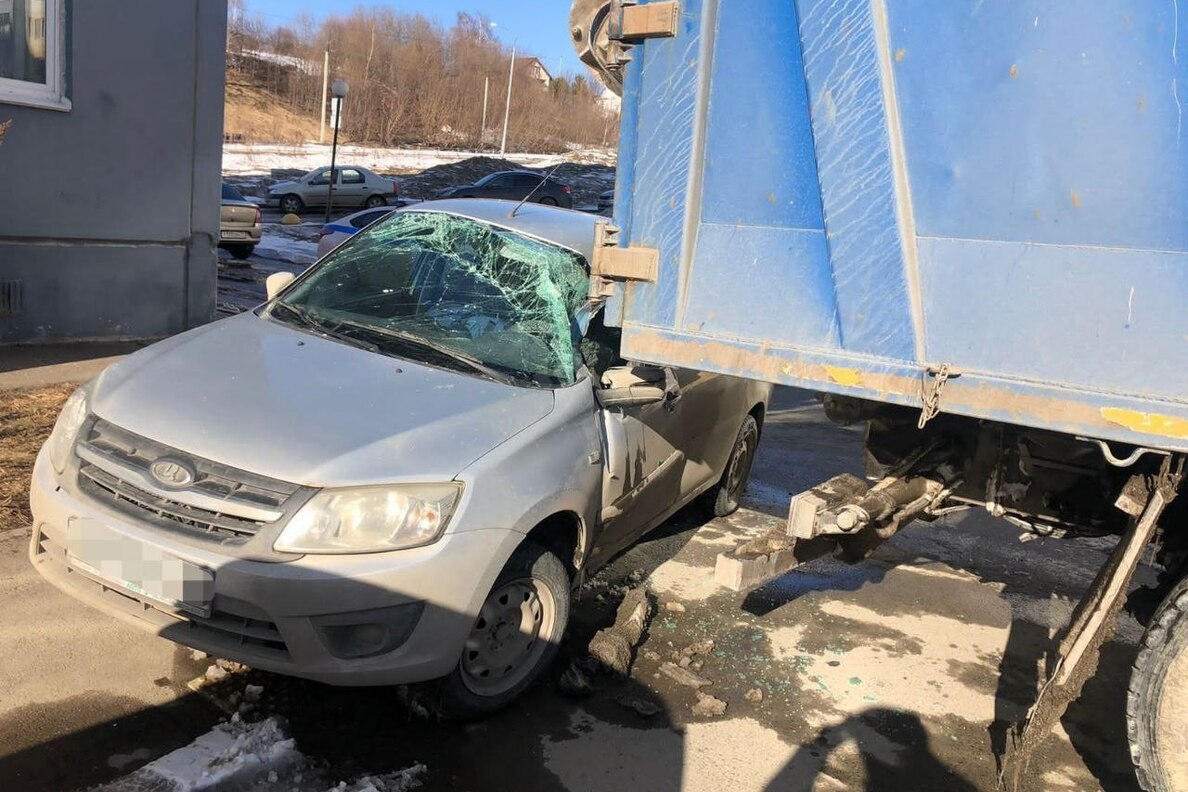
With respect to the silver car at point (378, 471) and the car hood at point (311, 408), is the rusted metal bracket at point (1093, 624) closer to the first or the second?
the silver car at point (378, 471)

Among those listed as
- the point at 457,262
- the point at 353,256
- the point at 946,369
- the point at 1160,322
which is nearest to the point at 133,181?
the point at 353,256

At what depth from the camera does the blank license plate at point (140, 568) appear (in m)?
2.81

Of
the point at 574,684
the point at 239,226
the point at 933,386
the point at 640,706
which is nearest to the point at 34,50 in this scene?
the point at 574,684

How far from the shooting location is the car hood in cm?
293

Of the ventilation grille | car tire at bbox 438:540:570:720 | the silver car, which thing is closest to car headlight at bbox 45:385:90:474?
the silver car

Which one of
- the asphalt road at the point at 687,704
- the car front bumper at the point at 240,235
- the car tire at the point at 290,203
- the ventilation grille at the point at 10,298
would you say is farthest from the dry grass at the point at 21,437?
the car tire at the point at 290,203

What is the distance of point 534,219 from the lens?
4.45 metres

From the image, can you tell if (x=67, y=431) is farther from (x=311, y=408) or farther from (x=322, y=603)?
(x=322, y=603)

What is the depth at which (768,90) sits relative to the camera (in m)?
3.01

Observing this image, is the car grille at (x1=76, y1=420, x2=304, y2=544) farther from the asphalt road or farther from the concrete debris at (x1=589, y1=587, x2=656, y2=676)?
the concrete debris at (x1=589, y1=587, x2=656, y2=676)

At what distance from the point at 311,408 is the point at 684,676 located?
1.86 metres

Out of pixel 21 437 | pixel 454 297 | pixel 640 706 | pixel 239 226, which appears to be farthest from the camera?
pixel 239 226

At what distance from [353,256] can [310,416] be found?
4.74 ft

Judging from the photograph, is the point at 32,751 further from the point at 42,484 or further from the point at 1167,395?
the point at 1167,395
